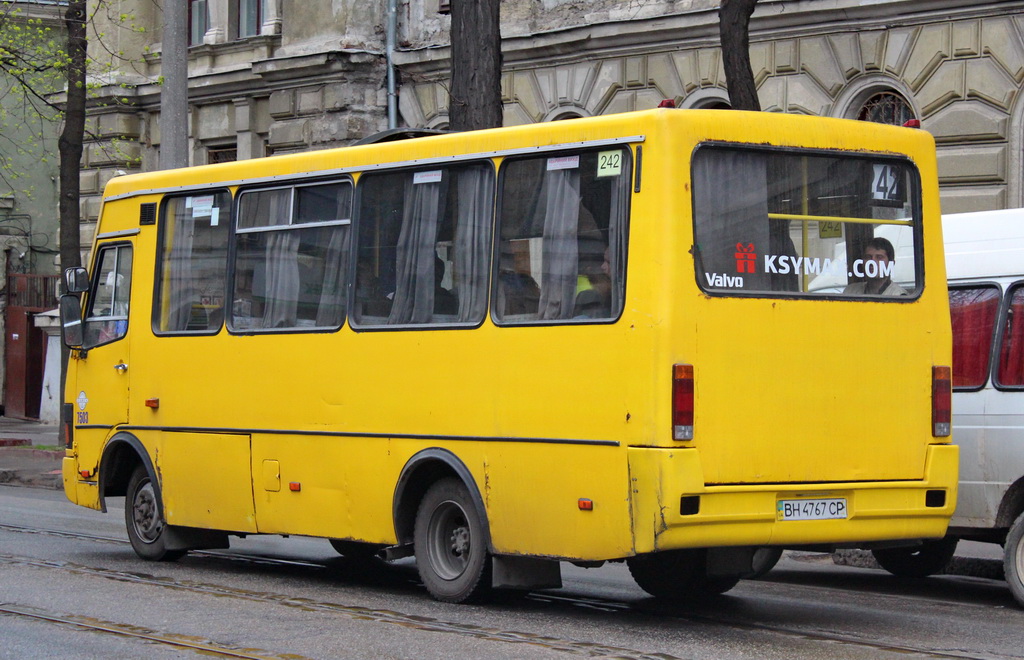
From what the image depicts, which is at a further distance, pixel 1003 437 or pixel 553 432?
pixel 1003 437

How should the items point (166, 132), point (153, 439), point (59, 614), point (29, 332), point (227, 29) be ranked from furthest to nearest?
1. point (29, 332)
2. point (227, 29)
3. point (166, 132)
4. point (153, 439)
5. point (59, 614)

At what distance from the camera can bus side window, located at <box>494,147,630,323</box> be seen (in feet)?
28.0

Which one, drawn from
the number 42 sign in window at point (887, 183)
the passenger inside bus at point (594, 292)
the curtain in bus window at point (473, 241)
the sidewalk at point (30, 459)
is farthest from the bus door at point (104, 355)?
the sidewalk at point (30, 459)

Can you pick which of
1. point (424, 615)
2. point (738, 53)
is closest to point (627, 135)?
point (424, 615)

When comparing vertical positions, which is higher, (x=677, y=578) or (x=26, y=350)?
(x=26, y=350)

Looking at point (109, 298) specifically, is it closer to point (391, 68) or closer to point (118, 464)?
point (118, 464)

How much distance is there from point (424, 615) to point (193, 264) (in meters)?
3.88

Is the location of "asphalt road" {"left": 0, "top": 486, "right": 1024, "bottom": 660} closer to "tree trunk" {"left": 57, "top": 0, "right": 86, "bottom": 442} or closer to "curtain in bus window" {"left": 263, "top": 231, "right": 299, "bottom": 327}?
"curtain in bus window" {"left": 263, "top": 231, "right": 299, "bottom": 327}

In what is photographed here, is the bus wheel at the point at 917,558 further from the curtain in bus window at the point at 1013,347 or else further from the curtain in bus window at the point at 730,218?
the curtain in bus window at the point at 730,218

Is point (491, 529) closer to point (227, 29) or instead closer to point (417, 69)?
point (417, 69)

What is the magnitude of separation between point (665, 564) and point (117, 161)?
20.6m

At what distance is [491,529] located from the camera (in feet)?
30.0

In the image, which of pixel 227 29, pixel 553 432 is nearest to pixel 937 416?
pixel 553 432

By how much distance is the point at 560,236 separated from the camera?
350 inches
